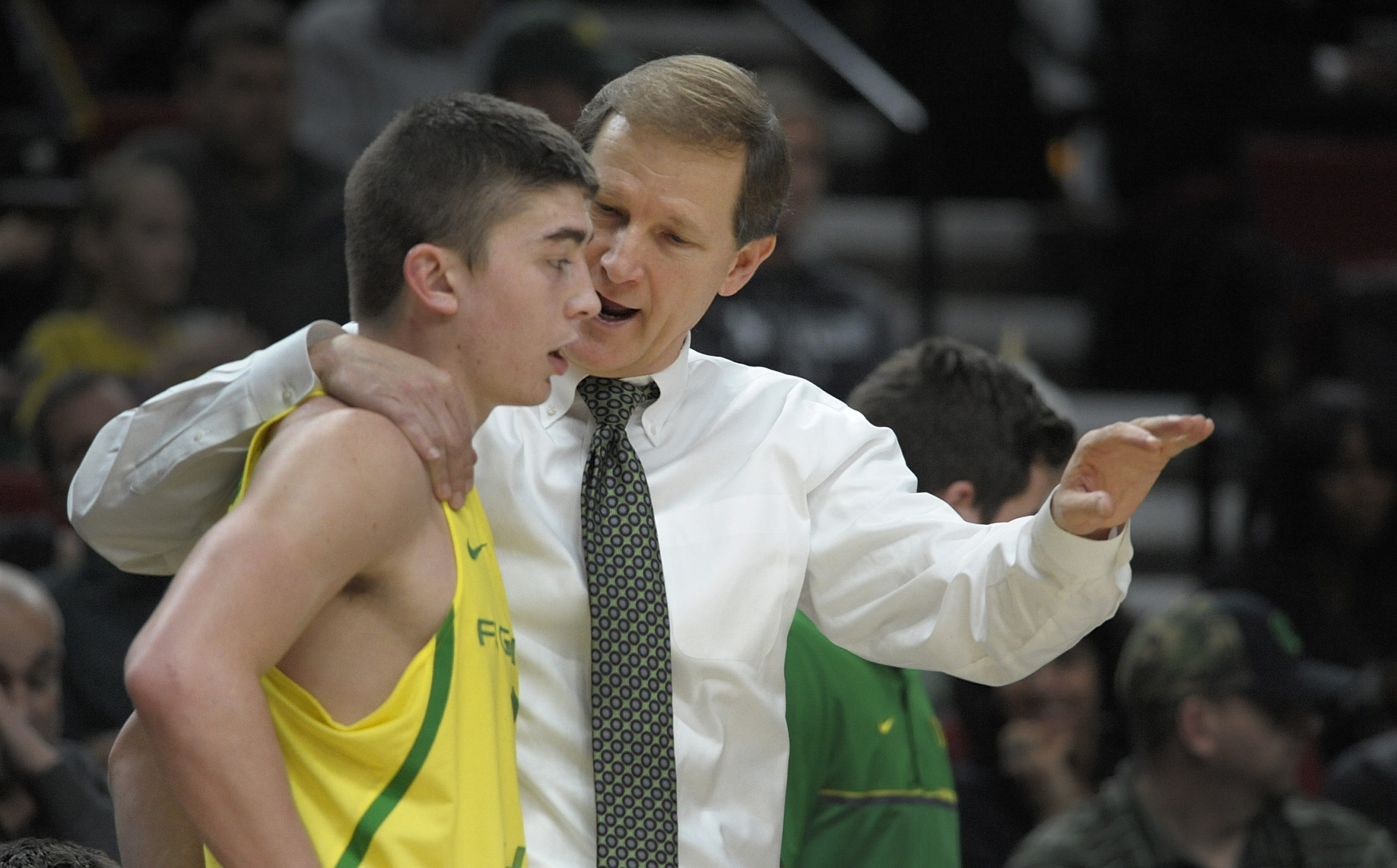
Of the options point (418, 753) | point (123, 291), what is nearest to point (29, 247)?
point (123, 291)

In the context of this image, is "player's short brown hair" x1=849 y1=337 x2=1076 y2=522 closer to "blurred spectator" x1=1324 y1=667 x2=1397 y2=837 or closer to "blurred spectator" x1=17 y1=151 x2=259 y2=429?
"blurred spectator" x1=1324 y1=667 x2=1397 y2=837

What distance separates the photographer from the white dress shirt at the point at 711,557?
2.09 meters

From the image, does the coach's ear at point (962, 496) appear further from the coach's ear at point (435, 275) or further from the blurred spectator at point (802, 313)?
the blurred spectator at point (802, 313)

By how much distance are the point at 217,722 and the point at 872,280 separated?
5.22 meters

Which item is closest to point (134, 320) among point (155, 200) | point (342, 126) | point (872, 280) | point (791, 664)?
point (155, 200)

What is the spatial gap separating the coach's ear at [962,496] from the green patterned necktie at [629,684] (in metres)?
0.69

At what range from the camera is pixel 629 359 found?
2.27 m

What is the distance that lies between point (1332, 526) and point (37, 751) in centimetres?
375

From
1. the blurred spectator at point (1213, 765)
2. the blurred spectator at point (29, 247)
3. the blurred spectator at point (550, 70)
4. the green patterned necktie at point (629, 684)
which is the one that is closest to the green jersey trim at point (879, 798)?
the green patterned necktie at point (629, 684)

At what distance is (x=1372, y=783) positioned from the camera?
14.1 feet

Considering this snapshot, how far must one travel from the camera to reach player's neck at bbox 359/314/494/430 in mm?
1939

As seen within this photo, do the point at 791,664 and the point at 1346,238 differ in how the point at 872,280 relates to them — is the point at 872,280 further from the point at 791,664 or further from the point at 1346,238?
the point at 791,664

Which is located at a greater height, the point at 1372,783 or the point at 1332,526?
the point at 1332,526

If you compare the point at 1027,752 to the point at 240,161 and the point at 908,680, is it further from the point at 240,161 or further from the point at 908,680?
the point at 240,161
